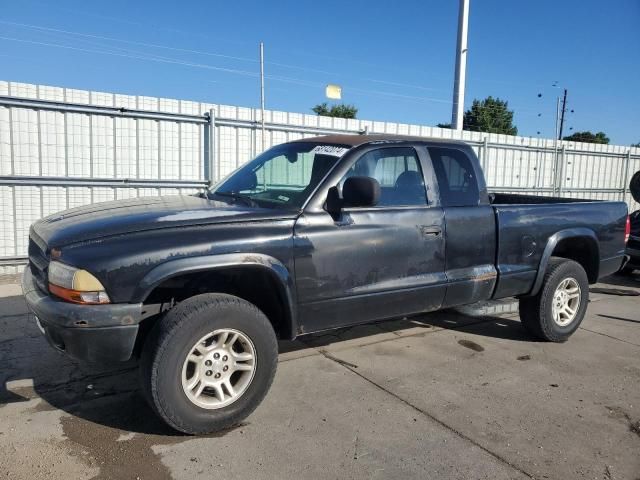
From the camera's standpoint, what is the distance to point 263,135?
9.09 meters

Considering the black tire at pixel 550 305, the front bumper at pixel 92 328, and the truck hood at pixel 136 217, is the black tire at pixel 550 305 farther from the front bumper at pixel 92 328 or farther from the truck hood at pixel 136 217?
the front bumper at pixel 92 328

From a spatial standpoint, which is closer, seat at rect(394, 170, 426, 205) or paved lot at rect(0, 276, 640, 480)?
paved lot at rect(0, 276, 640, 480)

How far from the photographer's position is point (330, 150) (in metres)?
4.00

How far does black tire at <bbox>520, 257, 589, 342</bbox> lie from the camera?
5043mm

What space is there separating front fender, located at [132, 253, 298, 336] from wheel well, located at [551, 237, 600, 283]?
3.13 m

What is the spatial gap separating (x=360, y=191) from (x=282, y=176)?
36.3 inches

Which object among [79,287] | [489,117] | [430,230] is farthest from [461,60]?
[489,117]

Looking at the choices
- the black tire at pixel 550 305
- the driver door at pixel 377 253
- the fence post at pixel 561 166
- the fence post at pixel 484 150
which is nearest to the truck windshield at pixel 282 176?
the driver door at pixel 377 253

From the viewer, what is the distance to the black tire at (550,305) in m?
5.04

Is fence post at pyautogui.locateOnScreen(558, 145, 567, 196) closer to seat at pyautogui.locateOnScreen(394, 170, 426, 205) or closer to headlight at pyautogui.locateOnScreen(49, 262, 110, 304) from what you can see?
seat at pyautogui.locateOnScreen(394, 170, 426, 205)

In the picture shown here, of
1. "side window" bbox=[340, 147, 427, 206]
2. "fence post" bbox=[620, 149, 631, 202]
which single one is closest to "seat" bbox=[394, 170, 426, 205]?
"side window" bbox=[340, 147, 427, 206]

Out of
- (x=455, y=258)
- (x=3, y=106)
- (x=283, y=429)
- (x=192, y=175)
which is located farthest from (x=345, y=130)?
(x=283, y=429)

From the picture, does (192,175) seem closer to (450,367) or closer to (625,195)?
(450,367)

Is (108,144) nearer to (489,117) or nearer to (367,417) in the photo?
(367,417)
